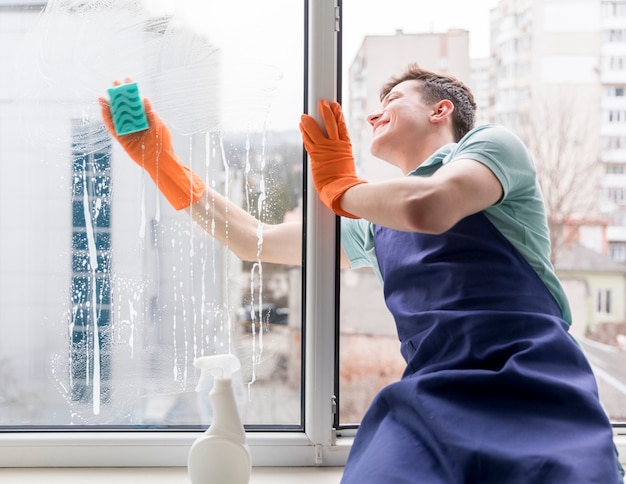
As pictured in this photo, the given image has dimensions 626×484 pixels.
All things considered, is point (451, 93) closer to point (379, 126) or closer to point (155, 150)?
point (379, 126)

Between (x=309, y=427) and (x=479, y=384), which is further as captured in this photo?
(x=309, y=427)

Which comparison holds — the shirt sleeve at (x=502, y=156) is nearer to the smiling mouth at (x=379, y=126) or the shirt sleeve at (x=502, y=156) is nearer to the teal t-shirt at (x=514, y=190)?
the teal t-shirt at (x=514, y=190)

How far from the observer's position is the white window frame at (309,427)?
1.32m

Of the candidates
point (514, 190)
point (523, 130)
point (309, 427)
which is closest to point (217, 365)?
point (309, 427)

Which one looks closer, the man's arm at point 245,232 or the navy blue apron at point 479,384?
the navy blue apron at point 479,384

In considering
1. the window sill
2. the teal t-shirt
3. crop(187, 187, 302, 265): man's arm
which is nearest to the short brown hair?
the teal t-shirt

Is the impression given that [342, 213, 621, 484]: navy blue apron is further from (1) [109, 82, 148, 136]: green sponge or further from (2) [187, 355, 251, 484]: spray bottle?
(1) [109, 82, 148, 136]: green sponge

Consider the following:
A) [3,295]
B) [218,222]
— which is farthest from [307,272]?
[3,295]

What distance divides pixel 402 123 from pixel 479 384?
20.6 inches

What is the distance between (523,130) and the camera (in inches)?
55.7

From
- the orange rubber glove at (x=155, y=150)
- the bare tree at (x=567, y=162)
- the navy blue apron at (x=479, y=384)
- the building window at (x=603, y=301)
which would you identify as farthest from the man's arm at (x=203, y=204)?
the building window at (x=603, y=301)

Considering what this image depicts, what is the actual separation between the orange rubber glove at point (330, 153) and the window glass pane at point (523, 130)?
0.37 feet

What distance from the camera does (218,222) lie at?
4.40 ft

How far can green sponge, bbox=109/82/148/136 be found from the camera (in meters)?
1.30
